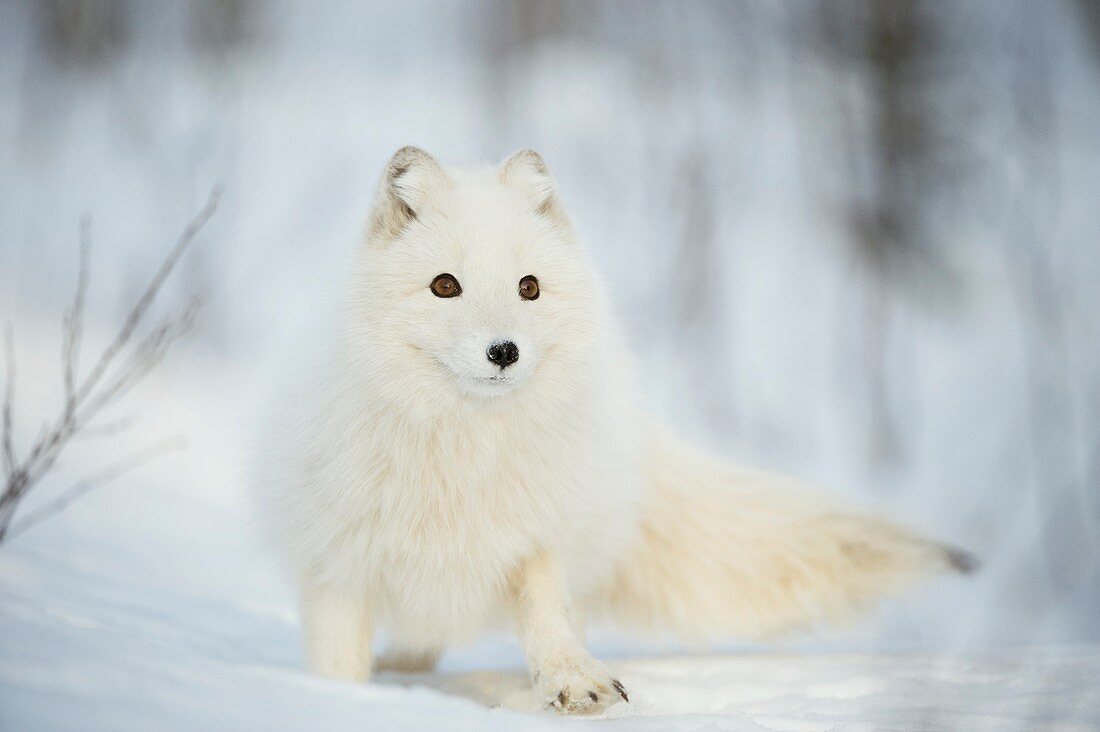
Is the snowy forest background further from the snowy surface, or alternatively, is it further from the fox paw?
the fox paw

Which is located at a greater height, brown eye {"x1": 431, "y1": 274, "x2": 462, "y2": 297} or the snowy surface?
brown eye {"x1": 431, "y1": 274, "x2": 462, "y2": 297}

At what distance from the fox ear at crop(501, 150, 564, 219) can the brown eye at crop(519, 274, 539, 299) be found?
256 mm

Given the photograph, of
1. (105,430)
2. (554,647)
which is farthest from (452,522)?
(105,430)

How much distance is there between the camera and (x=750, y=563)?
2.65 meters

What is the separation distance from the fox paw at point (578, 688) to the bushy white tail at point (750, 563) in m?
0.74

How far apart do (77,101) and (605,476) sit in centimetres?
499

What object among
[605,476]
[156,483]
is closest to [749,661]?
[605,476]

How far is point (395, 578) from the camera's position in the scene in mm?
2086

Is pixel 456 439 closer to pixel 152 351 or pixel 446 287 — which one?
pixel 446 287

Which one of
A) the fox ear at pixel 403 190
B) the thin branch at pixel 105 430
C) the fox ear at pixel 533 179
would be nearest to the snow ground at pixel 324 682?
the thin branch at pixel 105 430

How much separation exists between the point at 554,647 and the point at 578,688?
5.5 inches

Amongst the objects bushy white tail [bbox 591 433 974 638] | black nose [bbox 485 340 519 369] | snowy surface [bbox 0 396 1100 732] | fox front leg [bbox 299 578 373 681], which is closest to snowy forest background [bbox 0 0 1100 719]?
snowy surface [bbox 0 396 1100 732]

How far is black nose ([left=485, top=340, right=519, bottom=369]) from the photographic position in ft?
5.87

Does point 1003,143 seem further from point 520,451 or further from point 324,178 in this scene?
point 324,178
